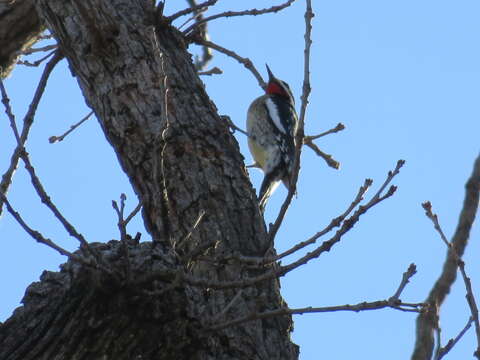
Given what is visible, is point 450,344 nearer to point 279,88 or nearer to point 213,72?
point 213,72

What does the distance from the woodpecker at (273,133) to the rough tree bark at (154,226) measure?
386 centimetres

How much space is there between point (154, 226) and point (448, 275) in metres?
1.24

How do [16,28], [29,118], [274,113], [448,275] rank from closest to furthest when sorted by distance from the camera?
[448,275], [29,118], [16,28], [274,113]

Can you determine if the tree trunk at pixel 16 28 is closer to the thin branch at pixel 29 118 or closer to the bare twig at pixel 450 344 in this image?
the thin branch at pixel 29 118

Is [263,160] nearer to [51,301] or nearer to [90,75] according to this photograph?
[90,75]

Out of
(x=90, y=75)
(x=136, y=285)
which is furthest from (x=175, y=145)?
(x=136, y=285)

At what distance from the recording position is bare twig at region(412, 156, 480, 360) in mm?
2568

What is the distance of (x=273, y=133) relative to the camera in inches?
333

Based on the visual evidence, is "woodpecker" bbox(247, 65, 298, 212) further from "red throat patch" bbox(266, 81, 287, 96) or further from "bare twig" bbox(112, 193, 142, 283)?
"bare twig" bbox(112, 193, 142, 283)

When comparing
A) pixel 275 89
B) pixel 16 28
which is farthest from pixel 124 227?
pixel 275 89

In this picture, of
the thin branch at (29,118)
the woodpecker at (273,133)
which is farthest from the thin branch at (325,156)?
the woodpecker at (273,133)

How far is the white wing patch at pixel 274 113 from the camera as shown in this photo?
8.48 m

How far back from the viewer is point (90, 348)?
242 cm

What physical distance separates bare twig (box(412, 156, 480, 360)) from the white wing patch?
5.47 meters
